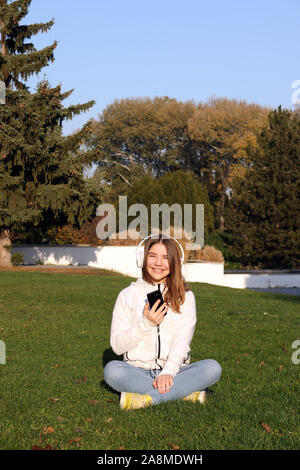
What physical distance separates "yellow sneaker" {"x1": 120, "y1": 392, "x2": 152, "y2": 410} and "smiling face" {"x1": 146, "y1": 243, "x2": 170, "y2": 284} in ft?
3.65

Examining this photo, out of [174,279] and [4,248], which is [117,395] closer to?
[174,279]

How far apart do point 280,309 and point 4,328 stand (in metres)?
7.56

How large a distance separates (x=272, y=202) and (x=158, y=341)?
1007 inches

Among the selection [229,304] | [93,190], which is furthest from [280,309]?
[93,190]

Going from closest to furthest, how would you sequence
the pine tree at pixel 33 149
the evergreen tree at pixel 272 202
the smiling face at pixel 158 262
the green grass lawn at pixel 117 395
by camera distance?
1. the green grass lawn at pixel 117 395
2. the smiling face at pixel 158 262
3. the pine tree at pixel 33 149
4. the evergreen tree at pixel 272 202

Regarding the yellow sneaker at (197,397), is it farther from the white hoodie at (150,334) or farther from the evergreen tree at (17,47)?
the evergreen tree at (17,47)

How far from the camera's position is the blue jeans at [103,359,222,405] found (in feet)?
17.0

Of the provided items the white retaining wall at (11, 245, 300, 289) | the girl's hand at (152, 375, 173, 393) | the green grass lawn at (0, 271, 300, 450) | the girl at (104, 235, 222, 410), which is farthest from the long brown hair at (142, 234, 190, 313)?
the white retaining wall at (11, 245, 300, 289)

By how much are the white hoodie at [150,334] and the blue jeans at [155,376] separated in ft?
0.39

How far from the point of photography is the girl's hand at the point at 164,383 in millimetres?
4938

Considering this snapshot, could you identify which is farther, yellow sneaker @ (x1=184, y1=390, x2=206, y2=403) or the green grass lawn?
yellow sneaker @ (x1=184, y1=390, x2=206, y2=403)

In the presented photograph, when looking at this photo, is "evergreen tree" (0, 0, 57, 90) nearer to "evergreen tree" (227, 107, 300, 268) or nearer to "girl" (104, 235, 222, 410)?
"evergreen tree" (227, 107, 300, 268)

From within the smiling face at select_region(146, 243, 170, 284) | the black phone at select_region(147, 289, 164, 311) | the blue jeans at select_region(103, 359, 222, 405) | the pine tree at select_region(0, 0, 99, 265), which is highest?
the pine tree at select_region(0, 0, 99, 265)

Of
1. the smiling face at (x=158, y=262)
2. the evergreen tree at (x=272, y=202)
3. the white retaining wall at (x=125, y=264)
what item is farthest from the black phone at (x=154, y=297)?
the evergreen tree at (x=272, y=202)
